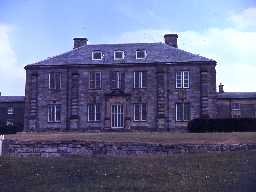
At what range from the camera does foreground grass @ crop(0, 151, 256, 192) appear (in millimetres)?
17062

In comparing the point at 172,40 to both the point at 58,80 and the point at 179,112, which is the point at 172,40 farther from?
the point at 58,80

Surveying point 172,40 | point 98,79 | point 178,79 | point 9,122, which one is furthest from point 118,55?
point 9,122

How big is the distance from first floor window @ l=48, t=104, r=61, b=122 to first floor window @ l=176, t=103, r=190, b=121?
10.7m

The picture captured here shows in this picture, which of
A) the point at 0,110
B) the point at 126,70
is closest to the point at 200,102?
the point at 126,70

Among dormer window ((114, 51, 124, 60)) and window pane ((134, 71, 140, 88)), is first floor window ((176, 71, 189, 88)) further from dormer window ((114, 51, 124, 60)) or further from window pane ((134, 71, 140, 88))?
dormer window ((114, 51, 124, 60))

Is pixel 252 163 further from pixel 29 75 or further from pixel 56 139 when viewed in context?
pixel 29 75

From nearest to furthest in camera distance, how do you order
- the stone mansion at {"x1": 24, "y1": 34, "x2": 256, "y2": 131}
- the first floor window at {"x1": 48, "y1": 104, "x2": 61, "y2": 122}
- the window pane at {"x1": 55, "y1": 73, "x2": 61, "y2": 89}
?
the stone mansion at {"x1": 24, "y1": 34, "x2": 256, "y2": 131}, the first floor window at {"x1": 48, "y1": 104, "x2": 61, "y2": 122}, the window pane at {"x1": 55, "y1": 73, "x2": 61, "y2": 89}

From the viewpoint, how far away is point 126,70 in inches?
1800

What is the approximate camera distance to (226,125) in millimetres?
36469

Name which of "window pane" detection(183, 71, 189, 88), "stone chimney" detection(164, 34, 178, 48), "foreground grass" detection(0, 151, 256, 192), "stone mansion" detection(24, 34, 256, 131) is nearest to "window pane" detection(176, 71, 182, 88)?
"stone mansion" detection(24, 34, 256, 131)

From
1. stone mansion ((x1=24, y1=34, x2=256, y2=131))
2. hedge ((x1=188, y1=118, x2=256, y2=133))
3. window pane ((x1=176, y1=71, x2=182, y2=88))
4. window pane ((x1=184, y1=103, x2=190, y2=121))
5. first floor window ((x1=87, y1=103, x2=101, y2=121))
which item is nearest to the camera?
hedge ((x1=188, y1=118, x2=256, y2=133))

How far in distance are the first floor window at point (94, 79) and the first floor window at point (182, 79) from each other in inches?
278

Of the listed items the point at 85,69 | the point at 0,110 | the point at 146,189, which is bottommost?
the point at 146,189

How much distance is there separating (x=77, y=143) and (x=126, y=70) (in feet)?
63.3
